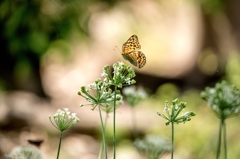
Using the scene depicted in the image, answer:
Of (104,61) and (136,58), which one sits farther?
(104,61)

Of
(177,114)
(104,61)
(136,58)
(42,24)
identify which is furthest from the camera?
(104,61)

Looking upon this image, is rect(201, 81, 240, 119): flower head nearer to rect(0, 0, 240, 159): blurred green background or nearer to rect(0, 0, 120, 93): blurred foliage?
rect(0, 0, 240, 159): blurred green background

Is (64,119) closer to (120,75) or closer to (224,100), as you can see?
(120,75)

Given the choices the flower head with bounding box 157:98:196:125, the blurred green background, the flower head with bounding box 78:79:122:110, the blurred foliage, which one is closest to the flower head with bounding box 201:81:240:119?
the flower head with bounding box 157:98:196:125

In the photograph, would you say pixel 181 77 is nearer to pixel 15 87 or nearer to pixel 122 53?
pixel 15 87

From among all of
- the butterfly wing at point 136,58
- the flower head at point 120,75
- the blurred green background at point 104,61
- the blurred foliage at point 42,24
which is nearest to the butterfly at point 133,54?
the butterfly wing at point 136,58

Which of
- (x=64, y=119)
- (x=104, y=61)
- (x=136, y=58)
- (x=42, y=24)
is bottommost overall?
(x=64, y=119)

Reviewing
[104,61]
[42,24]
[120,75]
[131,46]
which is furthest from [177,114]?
[104,61]
